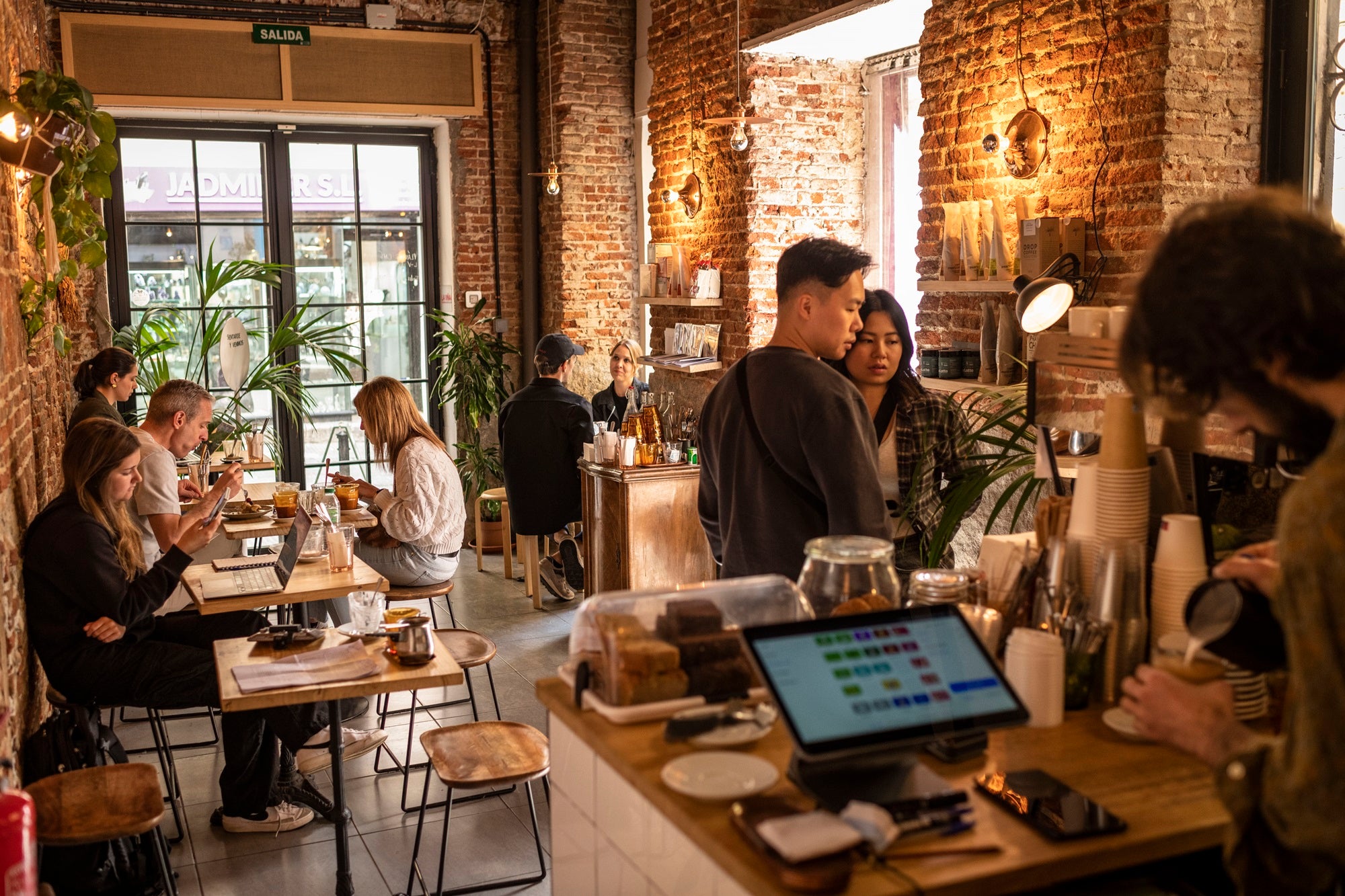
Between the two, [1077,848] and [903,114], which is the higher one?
[903,114]

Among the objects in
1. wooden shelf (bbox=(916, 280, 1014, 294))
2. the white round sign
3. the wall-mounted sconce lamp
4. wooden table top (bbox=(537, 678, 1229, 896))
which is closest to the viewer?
wooden table top (bbox=(537, 678, 1229, 896))

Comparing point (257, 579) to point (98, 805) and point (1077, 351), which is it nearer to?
point (98, 805)

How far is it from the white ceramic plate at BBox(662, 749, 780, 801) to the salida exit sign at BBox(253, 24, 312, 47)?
24.1 ft

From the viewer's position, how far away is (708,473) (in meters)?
3.32

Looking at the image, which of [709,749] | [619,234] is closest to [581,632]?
[709,749]

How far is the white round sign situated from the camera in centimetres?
771

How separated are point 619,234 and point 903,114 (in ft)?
8.90

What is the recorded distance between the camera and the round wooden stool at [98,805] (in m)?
2.71

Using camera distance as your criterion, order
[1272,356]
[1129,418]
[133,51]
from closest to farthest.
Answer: [1272,356] → [1129,418] → [133,51]

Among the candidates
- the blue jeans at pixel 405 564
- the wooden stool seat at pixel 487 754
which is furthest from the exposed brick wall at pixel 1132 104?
the blue jeans at pixel 405 564

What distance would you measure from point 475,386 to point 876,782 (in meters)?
6.86

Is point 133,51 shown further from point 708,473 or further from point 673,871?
point 673,871

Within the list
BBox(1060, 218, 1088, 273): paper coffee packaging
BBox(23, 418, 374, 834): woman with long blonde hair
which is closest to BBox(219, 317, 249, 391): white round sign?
BBox(23, 418, 374, 834): woman with long blonde hair

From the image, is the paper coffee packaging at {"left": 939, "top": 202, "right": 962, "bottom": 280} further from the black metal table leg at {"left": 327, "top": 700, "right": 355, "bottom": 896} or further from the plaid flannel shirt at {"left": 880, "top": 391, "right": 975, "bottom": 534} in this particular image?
the black metal table leg at {"left": 327, "top": 700, "right": 355, "bottom": 896}
